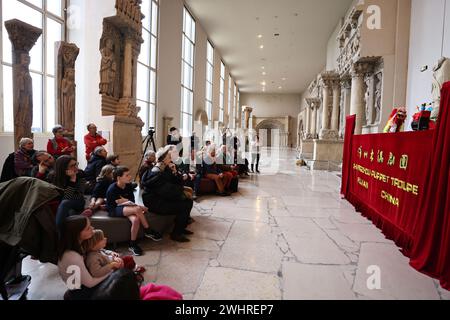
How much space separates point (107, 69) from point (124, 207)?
4.80 m

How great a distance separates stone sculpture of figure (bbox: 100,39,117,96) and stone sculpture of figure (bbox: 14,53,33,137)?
9.15 ft

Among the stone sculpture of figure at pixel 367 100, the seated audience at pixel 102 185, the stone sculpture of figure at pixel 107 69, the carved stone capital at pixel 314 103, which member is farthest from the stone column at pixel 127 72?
the carved stone capital at pixel 314 103

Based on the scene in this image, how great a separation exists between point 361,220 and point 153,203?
300cm

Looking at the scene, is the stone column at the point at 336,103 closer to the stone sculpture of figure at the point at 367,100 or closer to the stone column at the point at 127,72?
the stone sculpture of figure at the point at 367,100

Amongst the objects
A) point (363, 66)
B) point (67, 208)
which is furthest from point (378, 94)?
point (67, 208)

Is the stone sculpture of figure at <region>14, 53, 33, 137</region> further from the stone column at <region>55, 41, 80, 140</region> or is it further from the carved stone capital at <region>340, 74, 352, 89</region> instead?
the carved stone capital at <region>340, 74, 352, 89</region>

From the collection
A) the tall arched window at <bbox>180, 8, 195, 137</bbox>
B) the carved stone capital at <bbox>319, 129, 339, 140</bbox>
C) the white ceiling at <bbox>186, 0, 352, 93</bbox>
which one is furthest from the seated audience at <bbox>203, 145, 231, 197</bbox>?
the white ceiling at <bbox>186, 0, 352, 93</bbox>

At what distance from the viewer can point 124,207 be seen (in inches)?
115

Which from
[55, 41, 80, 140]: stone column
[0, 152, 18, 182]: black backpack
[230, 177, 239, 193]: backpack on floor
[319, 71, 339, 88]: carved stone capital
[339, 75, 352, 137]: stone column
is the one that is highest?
[319, 71, 339, 88]: carved stone capital

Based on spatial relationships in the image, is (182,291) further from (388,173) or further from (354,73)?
(354,73)

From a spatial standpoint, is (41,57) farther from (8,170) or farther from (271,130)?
(271,130)

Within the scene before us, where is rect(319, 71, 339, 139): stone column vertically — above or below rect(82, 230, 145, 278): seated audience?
above

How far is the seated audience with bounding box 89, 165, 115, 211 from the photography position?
317 cm

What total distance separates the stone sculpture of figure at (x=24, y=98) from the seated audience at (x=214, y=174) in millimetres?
3030
